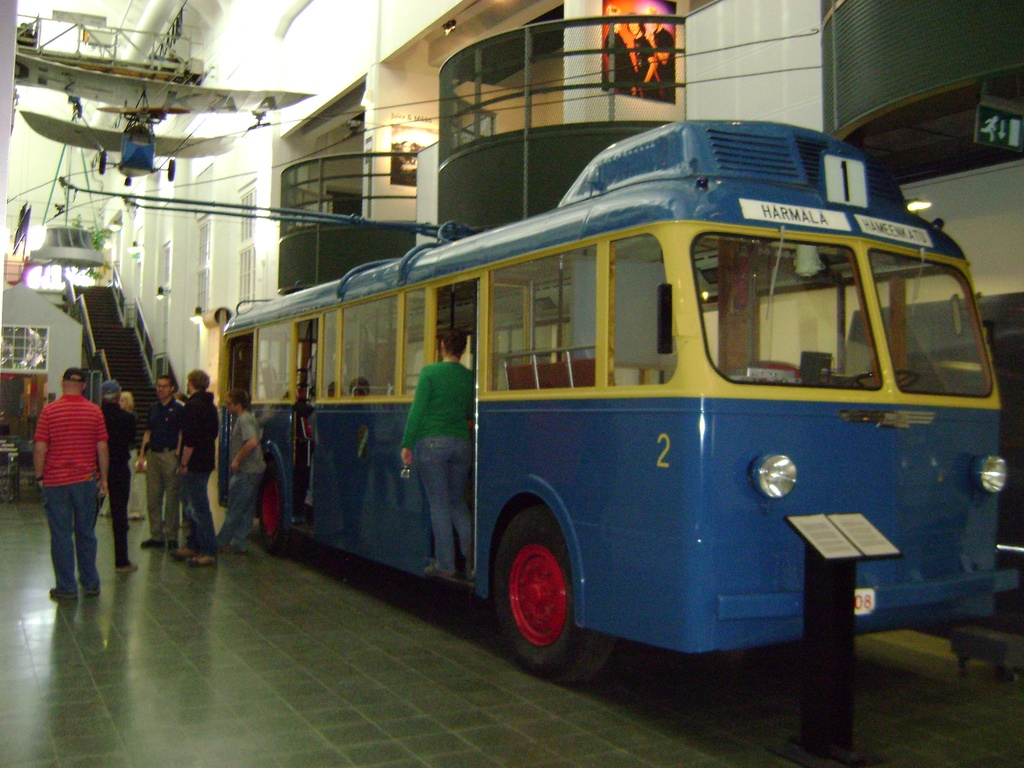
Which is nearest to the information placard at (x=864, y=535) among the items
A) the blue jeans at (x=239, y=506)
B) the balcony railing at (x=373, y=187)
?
the blue jeans at (x=239, y=506)

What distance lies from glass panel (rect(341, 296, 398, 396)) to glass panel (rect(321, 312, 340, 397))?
20 cm

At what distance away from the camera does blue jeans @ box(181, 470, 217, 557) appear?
992cm

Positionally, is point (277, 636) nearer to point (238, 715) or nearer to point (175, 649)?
point (175, 649)

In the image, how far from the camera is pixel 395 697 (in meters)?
5.57

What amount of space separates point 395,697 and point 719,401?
8.07ft

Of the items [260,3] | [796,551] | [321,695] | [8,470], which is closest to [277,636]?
[321,695]

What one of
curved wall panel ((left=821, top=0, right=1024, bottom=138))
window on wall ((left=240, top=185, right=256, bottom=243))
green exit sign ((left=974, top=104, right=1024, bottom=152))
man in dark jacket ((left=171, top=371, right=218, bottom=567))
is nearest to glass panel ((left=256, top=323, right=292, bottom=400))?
man in dark jacket ((left=171, top=371, right=218, bottom=567))

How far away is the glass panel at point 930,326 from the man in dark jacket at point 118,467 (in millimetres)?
7174

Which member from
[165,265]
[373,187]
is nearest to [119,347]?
[165,265]

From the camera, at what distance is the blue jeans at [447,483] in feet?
22.5

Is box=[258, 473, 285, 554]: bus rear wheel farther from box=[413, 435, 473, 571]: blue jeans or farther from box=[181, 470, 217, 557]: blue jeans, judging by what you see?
box=[413, 435, 473, 571]: blue jeans

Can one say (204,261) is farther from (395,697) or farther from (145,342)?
(395,697)

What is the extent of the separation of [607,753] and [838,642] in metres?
1.19

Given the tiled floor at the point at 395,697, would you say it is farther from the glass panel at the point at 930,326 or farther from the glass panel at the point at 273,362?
the glass panel at the point at 273,362
